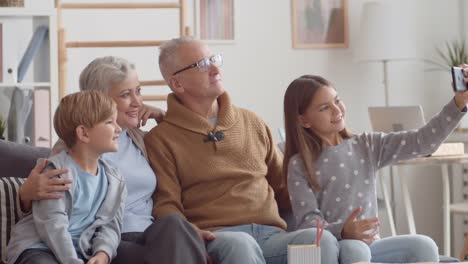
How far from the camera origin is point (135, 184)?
110 inches

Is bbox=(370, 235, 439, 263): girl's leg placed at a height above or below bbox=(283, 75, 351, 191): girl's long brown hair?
below

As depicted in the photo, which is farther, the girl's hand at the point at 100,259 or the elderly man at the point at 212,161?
the elderly man at the point at 212,161

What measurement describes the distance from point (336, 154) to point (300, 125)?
159 millimetres

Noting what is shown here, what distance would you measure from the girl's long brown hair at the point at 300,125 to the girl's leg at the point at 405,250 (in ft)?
1.23

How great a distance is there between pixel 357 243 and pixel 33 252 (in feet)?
3.06

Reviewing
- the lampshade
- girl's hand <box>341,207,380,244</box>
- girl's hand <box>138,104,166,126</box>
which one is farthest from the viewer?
the lampshade

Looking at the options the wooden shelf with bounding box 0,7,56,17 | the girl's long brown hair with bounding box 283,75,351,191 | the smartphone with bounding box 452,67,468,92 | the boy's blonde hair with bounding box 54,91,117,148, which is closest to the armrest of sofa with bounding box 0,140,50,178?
the boy's blonde hair with bounding box 54,91,117,148

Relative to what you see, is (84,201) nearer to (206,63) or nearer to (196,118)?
(196,118)

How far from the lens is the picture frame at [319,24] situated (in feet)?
18.6

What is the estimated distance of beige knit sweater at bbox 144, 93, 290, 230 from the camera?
284 centimetres

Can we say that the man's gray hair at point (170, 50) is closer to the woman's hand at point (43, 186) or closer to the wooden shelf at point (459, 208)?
Result: the woman's hand at point (43, 186)

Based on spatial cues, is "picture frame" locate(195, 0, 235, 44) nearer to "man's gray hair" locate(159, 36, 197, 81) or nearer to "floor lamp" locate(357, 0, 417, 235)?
"floor lamp" locate(357, 0, 417, 235)

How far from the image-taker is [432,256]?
262 cm

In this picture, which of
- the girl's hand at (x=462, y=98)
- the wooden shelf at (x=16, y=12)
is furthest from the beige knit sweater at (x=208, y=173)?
the wooden shelf at (x=16, y=12)
